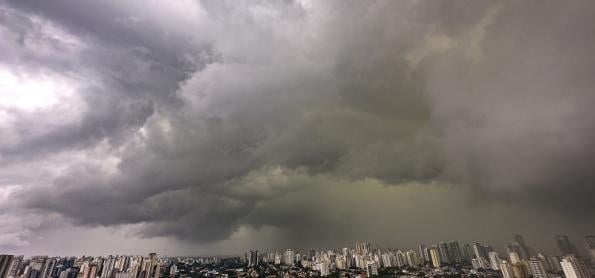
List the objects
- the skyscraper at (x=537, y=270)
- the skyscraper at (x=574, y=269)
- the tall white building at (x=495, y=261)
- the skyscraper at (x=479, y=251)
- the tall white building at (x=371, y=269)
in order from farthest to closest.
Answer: the skyscraper at (x=479, y=251) < the tall white building at (x=495, y=261) < the tall white building at (x=371, y=269) < the skyscraper at (x=537, y=270) < the skyscraper at (x=574, y=269)

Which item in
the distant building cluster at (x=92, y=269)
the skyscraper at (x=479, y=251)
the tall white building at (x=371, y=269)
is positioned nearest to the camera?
the distant building cluster at (x=92, y=269)

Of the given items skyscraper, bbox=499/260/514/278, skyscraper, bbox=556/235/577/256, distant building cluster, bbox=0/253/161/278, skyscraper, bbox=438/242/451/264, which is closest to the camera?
skyscraper, bbox=499/260/514/278

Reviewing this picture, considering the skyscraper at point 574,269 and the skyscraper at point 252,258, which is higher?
the skyscraper at point 252,258

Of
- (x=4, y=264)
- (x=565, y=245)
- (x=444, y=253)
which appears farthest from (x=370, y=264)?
(x=4, y=264)

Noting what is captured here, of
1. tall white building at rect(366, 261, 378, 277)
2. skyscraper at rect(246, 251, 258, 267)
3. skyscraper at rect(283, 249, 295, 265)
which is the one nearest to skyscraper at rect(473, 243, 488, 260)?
tall white building at rect(366, 261, 378, 277)

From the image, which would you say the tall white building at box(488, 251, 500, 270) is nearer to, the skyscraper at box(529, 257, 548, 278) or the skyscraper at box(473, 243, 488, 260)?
the skyscraper at box(529, 257, 548, 278)

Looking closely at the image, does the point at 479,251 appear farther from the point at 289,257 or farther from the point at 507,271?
the point at 289,257

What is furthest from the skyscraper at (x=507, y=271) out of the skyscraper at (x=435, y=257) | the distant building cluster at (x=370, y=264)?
the skyscraper at (x=435, y=257)

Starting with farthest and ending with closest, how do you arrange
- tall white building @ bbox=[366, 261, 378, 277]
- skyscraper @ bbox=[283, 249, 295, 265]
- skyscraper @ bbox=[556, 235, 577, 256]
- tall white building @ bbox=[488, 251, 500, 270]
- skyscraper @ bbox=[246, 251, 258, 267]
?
skyscraper @ bbox=[246, 251, 258, 267]
skyscraper @ bbox=[283, 249, 295, 265]
skyscraper @ bbox=[556, 235, 577, 256]
tall white building @ bbox=[488, 251, 500, 270]
tall white building @ bbox=[366, 261, 378, 277]

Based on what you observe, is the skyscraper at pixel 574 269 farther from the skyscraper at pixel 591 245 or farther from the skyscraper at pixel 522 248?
the skyscraper at pixel 522 248
